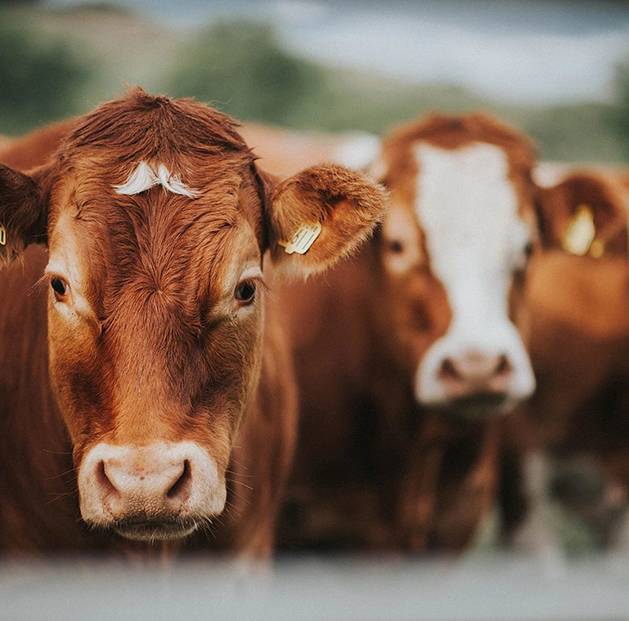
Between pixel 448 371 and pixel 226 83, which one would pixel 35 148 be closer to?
pixel 226 83

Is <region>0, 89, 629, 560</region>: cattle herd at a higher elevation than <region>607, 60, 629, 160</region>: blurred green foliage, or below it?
below

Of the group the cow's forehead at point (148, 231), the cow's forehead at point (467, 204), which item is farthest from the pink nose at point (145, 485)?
the cow's forehead at point (467, 204)

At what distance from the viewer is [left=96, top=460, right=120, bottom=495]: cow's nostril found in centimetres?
133

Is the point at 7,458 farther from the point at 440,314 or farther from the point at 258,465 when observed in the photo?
the point at 440,314

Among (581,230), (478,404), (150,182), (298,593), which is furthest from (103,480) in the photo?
(581,230)

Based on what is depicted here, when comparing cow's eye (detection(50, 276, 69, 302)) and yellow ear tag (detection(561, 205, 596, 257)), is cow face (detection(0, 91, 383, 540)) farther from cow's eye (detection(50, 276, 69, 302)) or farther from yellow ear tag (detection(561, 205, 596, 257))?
yellow ear tag (detection(561, 205, 596, 257))

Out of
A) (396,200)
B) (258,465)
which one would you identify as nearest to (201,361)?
(258,465)

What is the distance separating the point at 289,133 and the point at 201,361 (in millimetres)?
1500

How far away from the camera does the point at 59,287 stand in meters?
1.48

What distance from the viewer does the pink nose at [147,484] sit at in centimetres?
129

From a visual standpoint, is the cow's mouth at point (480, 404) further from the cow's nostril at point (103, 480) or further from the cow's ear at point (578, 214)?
the cow's nostril at point (103, 480)

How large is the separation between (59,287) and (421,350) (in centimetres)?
110

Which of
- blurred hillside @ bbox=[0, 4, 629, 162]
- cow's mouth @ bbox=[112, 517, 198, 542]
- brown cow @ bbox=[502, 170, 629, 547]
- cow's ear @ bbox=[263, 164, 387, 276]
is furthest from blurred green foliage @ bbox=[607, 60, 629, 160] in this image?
cow's mouth @ bbox=[112, 517, 198, 542]

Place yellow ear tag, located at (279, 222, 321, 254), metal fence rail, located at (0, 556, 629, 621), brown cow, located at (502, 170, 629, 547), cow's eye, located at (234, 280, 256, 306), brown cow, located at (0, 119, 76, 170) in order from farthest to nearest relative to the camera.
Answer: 1. brown cow, located at (502, 170, 629, 547)
2. brown cow, located at (0, 119, 76, 170)
3. metal fence rail, located at (0, 556, 629, 621)
4. yellow ear tag, located at (279, 222, 321, 254)
5. cow's eye, located at (234, 280, 256, 306)
